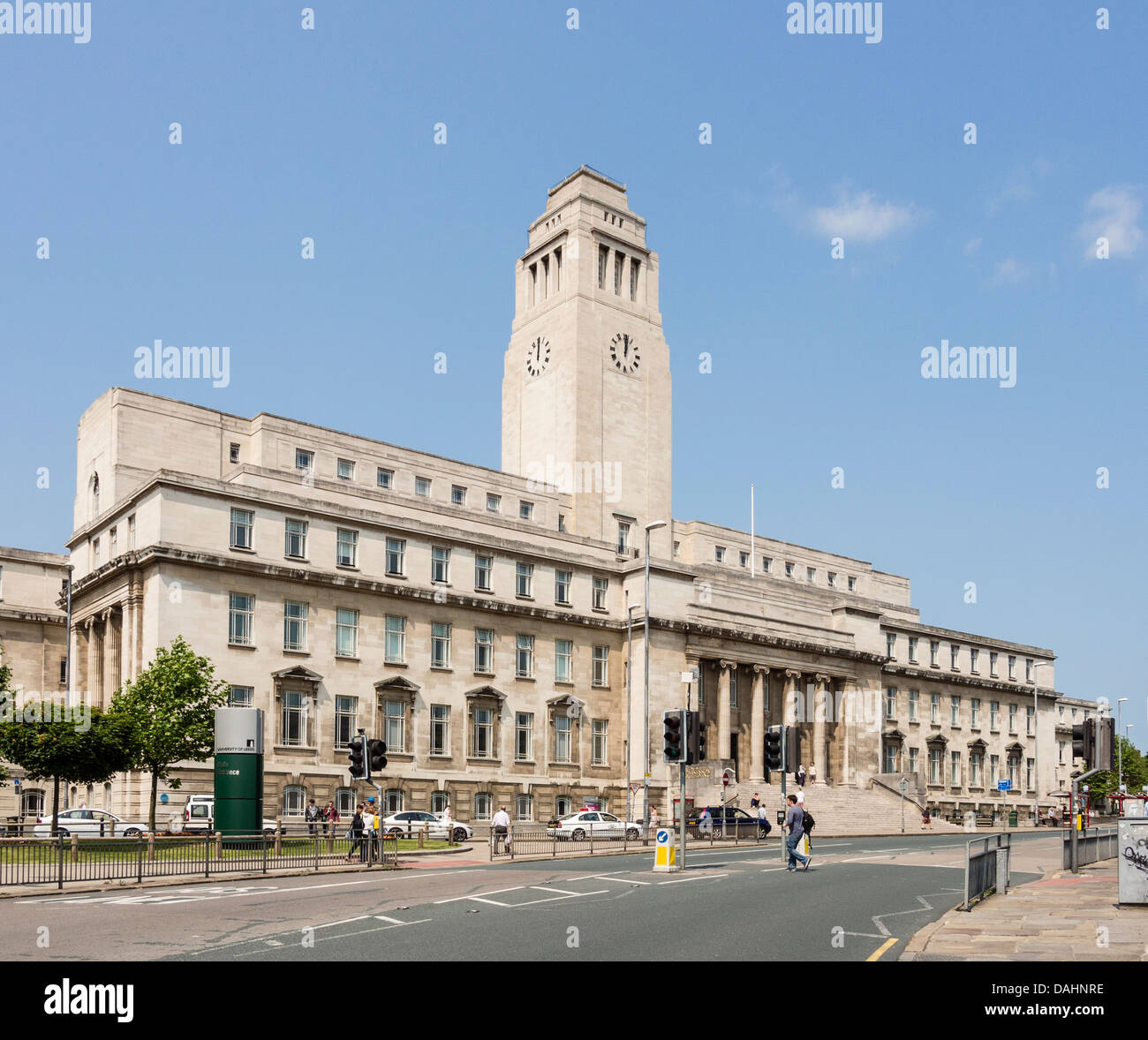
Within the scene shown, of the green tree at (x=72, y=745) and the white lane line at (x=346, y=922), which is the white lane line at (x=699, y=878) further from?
the green tree at (x=72, y=745)

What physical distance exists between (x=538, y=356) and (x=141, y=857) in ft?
206

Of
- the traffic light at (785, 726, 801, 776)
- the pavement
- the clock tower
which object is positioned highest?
the clock tower

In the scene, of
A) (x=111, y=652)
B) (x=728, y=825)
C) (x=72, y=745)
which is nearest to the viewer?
(x=72, y=745)

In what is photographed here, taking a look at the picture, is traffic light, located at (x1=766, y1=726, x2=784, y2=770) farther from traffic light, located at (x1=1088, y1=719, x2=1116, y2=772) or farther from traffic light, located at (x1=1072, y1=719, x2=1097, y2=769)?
traffic light, located at (x1=1088, y1=719, x2=1116, y2=772)

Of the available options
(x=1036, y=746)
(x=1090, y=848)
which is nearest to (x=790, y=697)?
(x=1036, y=746)

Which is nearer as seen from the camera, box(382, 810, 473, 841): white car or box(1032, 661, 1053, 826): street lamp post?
box(382, 810, 473, 841): white car

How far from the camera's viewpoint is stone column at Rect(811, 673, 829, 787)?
8094cm

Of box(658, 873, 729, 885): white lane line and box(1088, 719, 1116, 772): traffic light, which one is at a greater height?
box(1088, 719, 1116, 772): traffic light

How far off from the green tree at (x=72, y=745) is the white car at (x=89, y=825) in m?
1.05

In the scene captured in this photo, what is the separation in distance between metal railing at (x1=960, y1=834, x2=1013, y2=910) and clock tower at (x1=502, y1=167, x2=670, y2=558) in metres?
55.5

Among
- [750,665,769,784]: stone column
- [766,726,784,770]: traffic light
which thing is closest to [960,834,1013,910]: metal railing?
[766,726,784,770]: traffic light

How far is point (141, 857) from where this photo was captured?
95.0 feet

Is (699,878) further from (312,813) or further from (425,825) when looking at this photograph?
(312,813)

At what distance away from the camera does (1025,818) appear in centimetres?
9519
